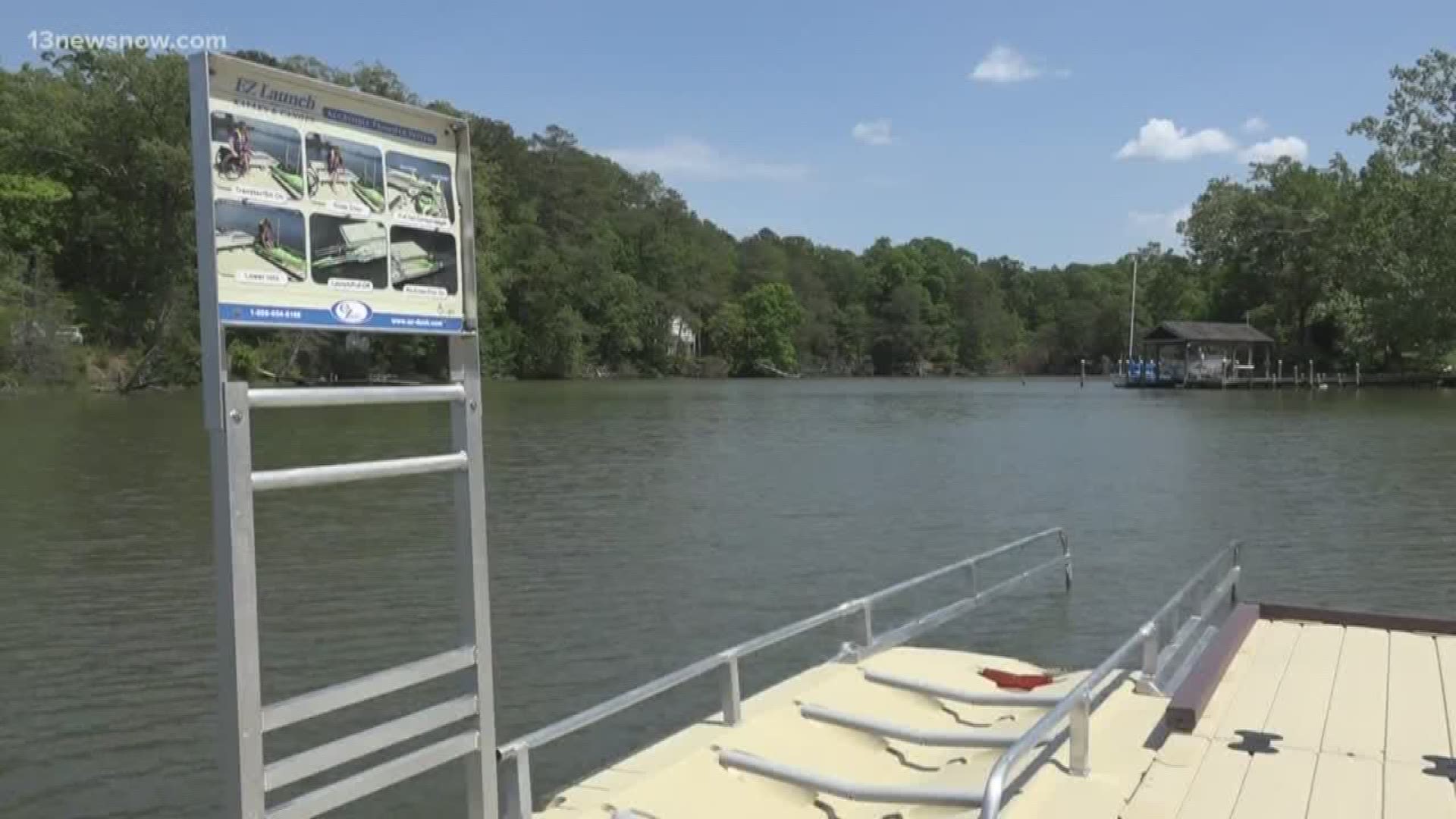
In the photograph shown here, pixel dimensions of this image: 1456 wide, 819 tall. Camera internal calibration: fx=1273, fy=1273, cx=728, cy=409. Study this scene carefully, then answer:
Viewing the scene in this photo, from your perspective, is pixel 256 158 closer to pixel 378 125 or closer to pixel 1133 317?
pixel 378 125

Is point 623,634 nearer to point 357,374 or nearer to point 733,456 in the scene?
point 733,456

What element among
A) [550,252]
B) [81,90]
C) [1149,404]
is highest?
[81,90]

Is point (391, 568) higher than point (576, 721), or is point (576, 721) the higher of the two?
point (576, 721)

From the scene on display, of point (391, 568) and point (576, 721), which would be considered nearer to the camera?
point (576, 721)

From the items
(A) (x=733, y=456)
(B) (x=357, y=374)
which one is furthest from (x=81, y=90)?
(A) (x=733, y=456)

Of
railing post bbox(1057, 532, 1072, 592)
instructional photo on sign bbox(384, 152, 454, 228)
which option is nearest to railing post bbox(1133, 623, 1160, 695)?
instructional photo on sign bbox(384, 152, 454, 228)

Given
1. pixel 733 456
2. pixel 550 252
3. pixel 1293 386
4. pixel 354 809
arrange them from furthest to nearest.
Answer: pixel 550 252, pixel 1293 386, pixel 733 456, pixel 354 809

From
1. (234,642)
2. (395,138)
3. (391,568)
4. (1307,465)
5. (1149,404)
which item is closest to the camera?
(234,642)

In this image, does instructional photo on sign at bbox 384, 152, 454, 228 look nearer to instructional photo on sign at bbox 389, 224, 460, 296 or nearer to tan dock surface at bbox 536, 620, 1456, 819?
instructional photo on sign at bbox 389, 224, 460, 296

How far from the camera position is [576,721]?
17.1ft

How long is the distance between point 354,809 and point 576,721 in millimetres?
2978

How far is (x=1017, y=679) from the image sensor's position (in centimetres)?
830

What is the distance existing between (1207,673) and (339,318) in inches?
218

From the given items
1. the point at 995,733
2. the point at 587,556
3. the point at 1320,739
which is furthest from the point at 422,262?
the point at 587,556
